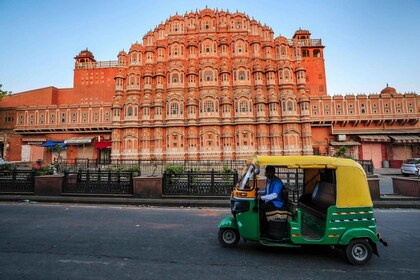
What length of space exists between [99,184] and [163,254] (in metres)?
7.43

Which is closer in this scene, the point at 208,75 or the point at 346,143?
the point at 346,143

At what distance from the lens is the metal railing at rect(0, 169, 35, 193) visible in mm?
10820

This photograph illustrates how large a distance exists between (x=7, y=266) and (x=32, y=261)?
0.34 m

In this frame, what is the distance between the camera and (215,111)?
30.9 metres

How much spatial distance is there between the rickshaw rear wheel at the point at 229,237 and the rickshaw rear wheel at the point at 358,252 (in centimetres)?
202

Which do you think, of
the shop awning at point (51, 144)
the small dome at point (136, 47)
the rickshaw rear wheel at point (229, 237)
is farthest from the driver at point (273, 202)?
the shop awning at point (51, 144)

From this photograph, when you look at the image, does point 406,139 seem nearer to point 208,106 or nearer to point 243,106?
point 243,106

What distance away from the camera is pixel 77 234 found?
5594 mm

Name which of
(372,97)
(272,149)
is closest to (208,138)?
(272,149)

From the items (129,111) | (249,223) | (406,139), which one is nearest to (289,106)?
(406,139)

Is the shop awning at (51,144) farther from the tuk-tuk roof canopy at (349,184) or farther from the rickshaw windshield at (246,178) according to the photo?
the tuk-tuk roof canopy at (349,184)

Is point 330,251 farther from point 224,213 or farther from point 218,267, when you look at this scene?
point 224,213

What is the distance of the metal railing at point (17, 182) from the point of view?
35.5ft

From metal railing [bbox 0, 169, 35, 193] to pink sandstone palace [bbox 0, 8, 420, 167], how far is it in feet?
64.9
